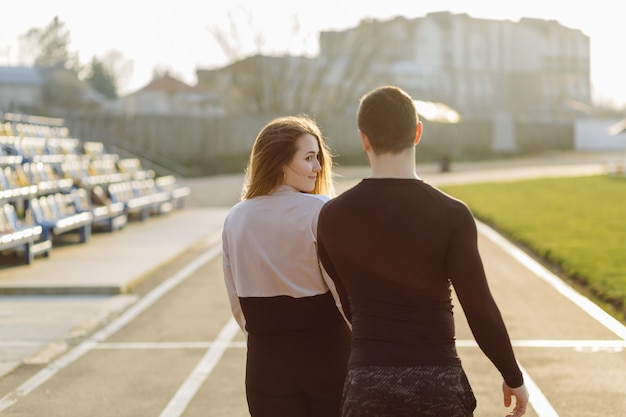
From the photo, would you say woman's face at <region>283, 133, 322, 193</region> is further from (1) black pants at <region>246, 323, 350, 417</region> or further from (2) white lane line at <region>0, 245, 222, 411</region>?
(2) white lane line at <region>0, 245, 222, 411</region>

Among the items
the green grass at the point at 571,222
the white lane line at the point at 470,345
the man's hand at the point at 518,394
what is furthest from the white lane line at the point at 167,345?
the man's hand at the point at 518,394

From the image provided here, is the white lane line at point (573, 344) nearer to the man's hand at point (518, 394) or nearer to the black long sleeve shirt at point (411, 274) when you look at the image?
the man's hand at point (518, 394)

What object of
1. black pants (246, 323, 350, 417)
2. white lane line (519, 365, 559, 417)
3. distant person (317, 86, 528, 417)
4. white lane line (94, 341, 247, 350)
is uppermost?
distant person (317, 86, 528, 417)

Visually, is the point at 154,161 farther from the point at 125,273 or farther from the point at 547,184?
the point at 125,273

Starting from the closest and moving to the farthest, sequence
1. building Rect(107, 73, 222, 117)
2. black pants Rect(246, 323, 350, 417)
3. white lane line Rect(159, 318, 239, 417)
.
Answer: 1. black pants Rect(246, 323, 350, 417)
2. white lane line Rect(159, 318, 239, 417)
3. building Rect(107, 73, 222, 117)

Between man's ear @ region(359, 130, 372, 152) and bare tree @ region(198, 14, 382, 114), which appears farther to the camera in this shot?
bare tree @ region(198, 14, 382, 114)

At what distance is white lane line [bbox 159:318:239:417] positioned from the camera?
7492 millimetres

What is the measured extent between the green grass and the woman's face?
26.1 feet

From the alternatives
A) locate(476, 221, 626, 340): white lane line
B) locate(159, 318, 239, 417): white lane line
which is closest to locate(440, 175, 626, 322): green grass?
locate(476, 221, 626, 340): white lane line

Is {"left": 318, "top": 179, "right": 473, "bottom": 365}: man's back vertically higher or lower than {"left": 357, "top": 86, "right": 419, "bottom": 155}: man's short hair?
lower

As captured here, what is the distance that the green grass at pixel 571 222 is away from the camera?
1409cm

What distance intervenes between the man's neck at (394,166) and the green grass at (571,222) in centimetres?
838

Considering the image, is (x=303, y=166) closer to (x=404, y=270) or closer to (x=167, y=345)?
(x=404, y=270)

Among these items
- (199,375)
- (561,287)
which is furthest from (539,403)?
(561,287)
